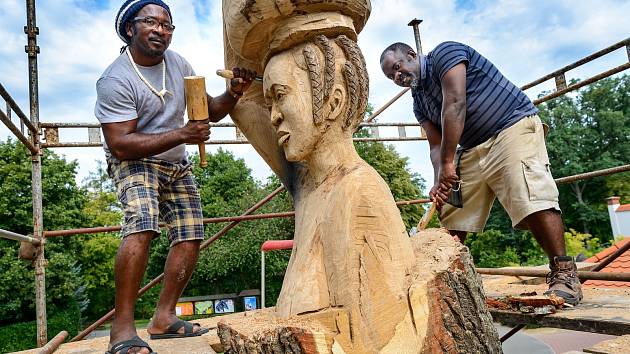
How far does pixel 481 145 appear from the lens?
2338 millimetres

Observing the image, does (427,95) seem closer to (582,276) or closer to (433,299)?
(582,276)

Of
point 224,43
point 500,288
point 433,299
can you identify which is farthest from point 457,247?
point 500,288

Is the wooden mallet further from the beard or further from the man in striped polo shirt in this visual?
the man in striped polo shirt

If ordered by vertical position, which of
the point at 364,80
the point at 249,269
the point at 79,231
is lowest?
the point at 249,269

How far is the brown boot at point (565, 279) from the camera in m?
2.07

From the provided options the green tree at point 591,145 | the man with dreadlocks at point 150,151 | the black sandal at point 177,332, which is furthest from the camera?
the green tree at point 591,145

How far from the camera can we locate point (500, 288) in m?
2.85

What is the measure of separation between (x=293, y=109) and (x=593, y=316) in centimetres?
140

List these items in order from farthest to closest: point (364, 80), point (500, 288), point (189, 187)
Answer: point (500, 288)
point (189, 187)
point (364, 80)

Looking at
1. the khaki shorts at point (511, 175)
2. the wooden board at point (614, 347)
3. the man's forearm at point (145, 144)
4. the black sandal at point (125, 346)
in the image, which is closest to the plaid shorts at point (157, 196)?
the man's forearm at point (145, 144)

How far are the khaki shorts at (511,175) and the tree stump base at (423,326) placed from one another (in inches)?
34.6

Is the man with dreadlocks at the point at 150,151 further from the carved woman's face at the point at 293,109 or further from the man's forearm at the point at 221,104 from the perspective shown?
the carved woman's face at the point at 293,109

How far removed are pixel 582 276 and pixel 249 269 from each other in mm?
15718

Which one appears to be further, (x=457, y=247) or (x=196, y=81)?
(x=196, y=81)
